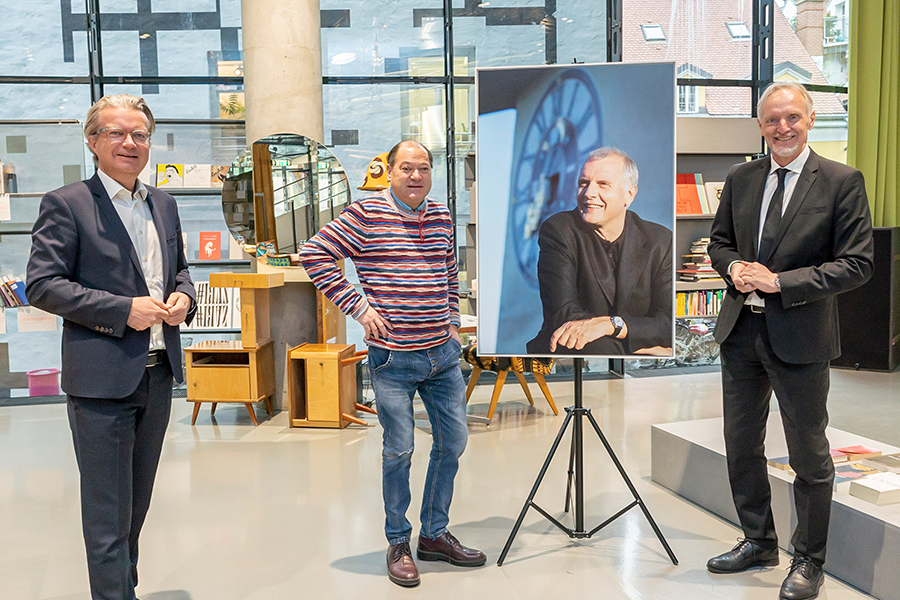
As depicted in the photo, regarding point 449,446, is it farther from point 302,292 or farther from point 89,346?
point 302,292

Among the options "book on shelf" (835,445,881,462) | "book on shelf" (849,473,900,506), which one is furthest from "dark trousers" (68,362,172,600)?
"book on shelf" (835,445,881,462)

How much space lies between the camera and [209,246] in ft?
21.4

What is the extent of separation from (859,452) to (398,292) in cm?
224

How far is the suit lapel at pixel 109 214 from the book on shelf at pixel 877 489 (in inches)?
105

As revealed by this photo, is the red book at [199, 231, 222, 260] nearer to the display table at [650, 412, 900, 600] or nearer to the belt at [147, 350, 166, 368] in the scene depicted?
the display table at [650, 412, 900, 600]

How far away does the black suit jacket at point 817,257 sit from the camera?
2.44 m

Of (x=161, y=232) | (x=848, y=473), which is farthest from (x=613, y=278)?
(x=161, y=232)

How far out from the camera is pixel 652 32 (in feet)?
22.7

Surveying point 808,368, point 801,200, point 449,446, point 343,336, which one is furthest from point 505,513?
point 343,336

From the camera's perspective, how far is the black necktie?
258 centimetres

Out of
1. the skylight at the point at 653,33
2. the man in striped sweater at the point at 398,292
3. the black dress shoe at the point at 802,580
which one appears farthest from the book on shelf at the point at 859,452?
the skylight at the point at 653,33

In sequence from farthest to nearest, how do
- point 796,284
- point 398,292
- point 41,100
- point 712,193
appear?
point 712,193 < point 41,100 < point 398,292 < point 796,284

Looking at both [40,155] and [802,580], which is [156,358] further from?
[40,155]

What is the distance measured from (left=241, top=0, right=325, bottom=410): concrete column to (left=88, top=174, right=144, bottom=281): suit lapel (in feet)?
10.8
